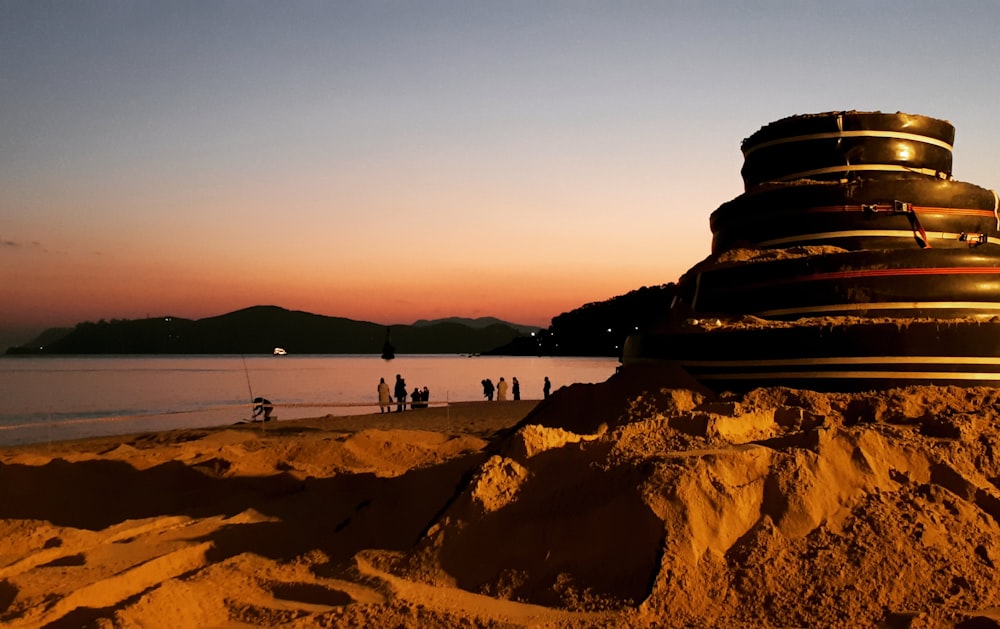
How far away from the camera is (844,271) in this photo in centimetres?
521

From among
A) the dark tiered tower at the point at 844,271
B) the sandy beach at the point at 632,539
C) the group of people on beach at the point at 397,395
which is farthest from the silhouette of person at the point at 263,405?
the dark tiered tower at the point at 844,271

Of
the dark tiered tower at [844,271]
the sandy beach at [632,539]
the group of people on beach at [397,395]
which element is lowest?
the group of people on beach at [397,395]

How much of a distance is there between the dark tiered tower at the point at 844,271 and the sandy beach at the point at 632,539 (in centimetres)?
25

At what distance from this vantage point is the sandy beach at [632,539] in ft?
9.86

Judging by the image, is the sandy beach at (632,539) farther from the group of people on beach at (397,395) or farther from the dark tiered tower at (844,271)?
the group of people on beach at (397,395)

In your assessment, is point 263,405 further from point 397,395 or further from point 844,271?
point 844,271

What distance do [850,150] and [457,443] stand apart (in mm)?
5203

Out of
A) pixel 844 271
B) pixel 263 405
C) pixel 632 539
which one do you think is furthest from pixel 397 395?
pixel 632 539

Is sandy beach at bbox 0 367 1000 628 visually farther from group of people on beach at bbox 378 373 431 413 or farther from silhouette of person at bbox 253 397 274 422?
group of people on beach at bbox 378 373 431 413

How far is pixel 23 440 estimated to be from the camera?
58.2ft

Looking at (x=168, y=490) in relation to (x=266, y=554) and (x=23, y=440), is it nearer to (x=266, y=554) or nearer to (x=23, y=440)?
(x=266, y=554)

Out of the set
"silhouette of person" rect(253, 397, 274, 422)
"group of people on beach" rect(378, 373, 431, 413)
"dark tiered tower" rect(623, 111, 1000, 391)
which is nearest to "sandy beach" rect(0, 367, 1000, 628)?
"dark tiered tower" rect(623, 111, 1000, 391)

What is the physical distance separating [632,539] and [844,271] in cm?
308

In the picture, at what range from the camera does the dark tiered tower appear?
15.6 feet
